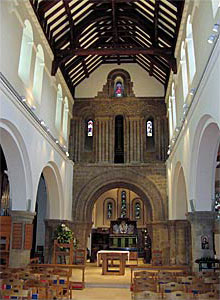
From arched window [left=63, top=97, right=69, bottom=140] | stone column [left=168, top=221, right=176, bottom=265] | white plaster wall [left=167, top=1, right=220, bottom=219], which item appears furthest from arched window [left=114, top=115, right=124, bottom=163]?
white plaster wall [left=167, top=1, right=220, bottom=219]

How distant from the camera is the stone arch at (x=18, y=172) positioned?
11305 millimetres

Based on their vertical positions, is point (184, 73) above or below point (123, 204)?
above

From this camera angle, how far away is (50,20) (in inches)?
549

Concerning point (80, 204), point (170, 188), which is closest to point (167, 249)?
point (170, 188)

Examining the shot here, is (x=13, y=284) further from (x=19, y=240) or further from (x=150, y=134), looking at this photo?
(x=150, y=134)

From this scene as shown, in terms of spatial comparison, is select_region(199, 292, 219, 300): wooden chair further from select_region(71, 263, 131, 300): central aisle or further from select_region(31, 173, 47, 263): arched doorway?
select_region(31, 173, 47, 263): arched doorway

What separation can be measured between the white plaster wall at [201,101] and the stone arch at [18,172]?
5.33 metres

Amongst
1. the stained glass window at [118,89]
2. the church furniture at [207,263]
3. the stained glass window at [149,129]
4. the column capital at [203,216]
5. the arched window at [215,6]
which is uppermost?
the stained glass window at [118,89]

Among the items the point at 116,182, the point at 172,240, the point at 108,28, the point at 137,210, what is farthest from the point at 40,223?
the point at 108,28

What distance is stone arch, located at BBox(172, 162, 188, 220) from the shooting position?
1572cm

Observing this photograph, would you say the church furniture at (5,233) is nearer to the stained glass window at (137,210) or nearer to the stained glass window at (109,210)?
the stained glass window at (109,210)

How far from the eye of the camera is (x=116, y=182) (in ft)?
63.5

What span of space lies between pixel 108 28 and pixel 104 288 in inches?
454

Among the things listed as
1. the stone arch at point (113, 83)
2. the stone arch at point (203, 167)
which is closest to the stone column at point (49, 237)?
the stone arch at point (203, 167)
